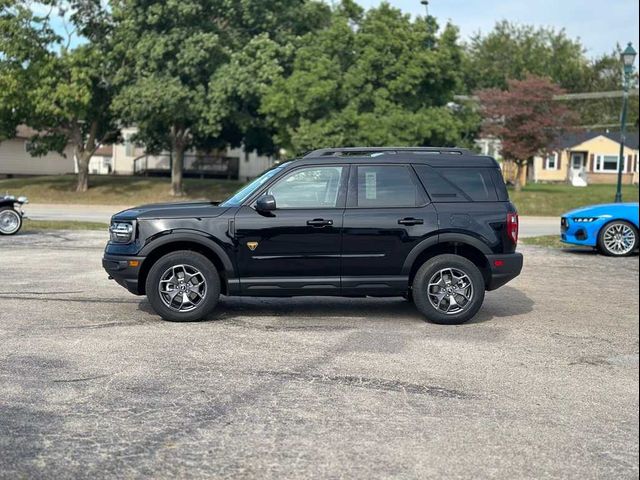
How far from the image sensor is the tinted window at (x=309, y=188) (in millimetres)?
8758

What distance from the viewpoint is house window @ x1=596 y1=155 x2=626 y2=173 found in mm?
64500

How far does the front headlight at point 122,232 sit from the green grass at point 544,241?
1193 cm

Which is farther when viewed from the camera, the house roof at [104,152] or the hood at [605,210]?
the house roof at [104,152]

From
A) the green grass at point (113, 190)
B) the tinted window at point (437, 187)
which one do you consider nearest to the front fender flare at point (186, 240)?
the tinted window at point (437, 187)

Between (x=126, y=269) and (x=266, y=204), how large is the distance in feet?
5.38

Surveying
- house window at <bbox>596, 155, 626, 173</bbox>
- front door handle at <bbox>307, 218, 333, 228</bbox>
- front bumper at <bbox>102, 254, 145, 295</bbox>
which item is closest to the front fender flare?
front bumper at <bbox>102, 254, 145, 295</bbox>

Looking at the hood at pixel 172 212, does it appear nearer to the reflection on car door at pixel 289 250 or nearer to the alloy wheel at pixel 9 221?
the reflection on car door at pixel 289 250

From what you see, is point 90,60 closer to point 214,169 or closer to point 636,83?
point 214,169

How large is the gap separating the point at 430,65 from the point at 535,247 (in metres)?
17.6

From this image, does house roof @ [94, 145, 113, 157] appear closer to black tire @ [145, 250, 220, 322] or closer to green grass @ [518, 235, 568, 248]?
green grass @ [518, 235, 568, 248]

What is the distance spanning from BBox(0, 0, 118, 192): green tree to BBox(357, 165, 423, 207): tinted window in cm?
2989

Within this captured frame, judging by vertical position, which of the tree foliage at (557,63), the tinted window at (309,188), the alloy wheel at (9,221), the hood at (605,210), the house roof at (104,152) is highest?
the tree foliage at (557,63)

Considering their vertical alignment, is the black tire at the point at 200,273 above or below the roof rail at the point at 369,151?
below

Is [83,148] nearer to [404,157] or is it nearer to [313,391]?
[404,157]
